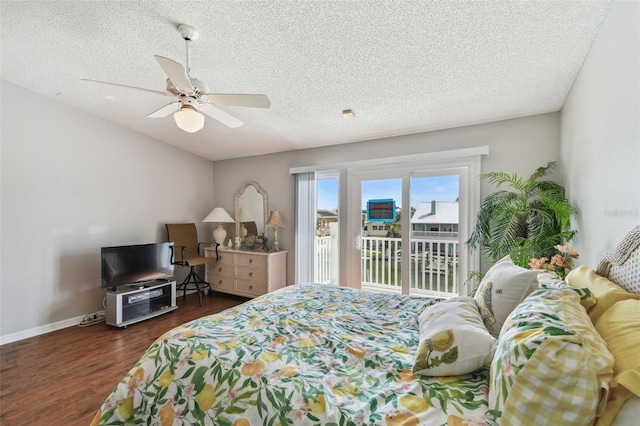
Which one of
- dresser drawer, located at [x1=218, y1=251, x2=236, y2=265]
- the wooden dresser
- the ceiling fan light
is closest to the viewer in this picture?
the ceiling fan light

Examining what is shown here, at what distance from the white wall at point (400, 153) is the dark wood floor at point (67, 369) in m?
2.16

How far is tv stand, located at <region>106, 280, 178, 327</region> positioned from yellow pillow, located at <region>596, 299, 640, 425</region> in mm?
4002

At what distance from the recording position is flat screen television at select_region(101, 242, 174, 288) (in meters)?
3.31

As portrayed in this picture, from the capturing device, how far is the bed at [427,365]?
28.1 inches

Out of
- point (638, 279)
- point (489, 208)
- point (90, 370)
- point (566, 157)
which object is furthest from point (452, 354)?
point (90, 370)

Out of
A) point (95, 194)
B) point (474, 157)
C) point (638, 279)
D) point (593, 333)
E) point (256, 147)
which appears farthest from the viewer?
point (256, 147)

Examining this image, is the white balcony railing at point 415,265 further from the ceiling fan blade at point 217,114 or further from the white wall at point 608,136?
the ceiling fan blade at point 217,114

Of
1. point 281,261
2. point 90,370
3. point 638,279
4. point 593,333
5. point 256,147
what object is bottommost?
point 90,370

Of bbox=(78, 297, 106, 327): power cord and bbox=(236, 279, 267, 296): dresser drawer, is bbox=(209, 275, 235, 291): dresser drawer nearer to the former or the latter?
bbox=(236, 279, 267, 296): dresser drawer

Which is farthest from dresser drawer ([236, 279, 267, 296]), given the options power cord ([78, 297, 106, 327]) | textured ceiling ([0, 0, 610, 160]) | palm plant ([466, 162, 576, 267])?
palm plant ([466, 162, 576, 267])

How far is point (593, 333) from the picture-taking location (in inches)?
32.5

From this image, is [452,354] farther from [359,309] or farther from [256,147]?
[256,147]

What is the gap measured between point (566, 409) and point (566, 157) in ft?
8.63

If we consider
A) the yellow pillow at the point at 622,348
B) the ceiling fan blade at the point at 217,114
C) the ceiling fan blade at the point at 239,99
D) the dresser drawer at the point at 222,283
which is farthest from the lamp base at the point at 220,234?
the yellow pillow at the point at 622,348
